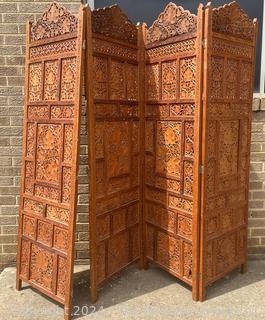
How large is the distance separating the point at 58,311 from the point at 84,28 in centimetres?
238

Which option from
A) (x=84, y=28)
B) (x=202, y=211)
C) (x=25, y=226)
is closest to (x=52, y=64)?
(x=84, y=28)

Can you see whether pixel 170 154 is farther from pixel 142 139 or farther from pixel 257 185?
pixel 257 185

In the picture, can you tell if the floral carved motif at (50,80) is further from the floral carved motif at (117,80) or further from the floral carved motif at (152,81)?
the floral carved motif at (152,81)

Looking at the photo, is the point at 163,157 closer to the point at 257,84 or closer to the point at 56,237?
the point at 56,237

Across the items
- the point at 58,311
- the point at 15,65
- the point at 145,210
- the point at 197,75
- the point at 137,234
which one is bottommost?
the point at 58,311

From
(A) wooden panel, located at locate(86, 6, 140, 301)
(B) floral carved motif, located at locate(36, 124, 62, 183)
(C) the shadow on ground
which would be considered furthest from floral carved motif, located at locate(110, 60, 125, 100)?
(C) the shadow on ground

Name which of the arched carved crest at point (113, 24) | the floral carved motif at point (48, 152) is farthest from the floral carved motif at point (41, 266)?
the arched carved crest at point (113, 24)

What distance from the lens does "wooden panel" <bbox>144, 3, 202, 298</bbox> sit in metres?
2.74

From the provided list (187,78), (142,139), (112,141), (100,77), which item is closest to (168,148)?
(142,139)

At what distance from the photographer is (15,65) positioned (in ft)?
11.0

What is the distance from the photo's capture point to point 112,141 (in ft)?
9.84

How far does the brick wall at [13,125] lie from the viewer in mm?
3277

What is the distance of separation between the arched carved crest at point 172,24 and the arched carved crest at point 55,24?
2.61 ft

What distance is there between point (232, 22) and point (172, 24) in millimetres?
518
